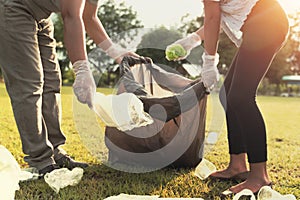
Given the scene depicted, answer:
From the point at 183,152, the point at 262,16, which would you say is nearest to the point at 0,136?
the point at 183,152

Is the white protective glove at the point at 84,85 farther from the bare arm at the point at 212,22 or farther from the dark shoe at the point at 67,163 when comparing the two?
the dark shoe at the point at 67,163

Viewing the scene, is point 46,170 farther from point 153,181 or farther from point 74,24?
point 74,24

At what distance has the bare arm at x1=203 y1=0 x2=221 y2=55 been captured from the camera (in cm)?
238

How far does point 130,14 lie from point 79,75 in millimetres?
35547

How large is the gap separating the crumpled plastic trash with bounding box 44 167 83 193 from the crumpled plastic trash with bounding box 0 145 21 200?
0.80 m

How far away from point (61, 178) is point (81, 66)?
0.72 metres

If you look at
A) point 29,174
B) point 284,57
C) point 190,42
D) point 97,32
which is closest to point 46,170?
point 29,174

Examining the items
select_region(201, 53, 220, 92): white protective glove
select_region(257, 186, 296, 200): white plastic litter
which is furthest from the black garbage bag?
select_region(257, 186, 296, 200): white plastic litter

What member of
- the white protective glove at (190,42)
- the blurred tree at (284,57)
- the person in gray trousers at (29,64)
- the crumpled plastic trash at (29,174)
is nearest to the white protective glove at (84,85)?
the person in gray trousers at (29,64)

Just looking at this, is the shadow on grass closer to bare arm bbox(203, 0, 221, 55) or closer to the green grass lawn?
the green grass lawn

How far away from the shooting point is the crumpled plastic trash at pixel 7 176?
5.13ft

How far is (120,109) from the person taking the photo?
221 centimetres

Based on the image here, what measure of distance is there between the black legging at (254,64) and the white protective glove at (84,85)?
0.82 metres

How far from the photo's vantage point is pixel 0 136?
445 centimetres
